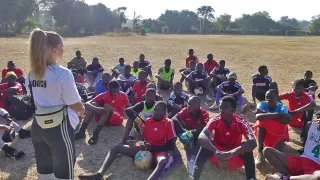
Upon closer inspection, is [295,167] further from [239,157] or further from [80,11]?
[80,11]

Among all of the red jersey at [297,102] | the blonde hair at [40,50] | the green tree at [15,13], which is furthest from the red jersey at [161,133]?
the green tree at [15,13]

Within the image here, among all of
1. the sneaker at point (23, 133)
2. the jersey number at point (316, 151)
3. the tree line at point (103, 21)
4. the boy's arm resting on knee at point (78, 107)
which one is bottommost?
the sneaker at point (23, 133)

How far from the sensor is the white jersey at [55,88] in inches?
114

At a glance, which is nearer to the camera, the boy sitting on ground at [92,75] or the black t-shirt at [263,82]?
the black t-shirt at [263,82]

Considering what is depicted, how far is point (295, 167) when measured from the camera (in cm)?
440

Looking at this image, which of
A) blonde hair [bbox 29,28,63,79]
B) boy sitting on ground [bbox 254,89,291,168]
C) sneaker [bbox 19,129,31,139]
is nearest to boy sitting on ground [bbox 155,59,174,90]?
sneaker [bbox 19,129,31,139]

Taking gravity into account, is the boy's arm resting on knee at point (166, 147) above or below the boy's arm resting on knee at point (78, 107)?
below

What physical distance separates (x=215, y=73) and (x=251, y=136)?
20.7 feet

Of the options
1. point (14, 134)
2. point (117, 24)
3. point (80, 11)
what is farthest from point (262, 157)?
point (117, 24)

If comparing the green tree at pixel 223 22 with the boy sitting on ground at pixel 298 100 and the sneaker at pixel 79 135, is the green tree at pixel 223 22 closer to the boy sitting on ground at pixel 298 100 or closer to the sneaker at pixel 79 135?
the boy sitting on ground at pixel 298 100

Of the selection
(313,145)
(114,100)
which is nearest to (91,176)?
(114,100)

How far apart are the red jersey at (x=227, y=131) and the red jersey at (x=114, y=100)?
9.40 feet

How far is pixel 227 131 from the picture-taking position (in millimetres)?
4746

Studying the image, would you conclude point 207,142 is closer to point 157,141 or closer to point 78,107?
point 157,141
